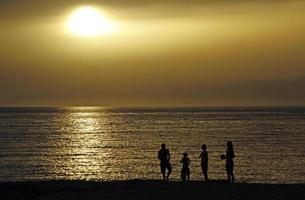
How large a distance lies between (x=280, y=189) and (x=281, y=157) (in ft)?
157

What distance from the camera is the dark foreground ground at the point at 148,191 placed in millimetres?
22594

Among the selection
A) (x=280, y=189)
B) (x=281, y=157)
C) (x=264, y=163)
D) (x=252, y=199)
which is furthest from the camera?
(x=281, y=157)

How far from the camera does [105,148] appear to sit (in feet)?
302

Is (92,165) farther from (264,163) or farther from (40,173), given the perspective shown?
(264,163)

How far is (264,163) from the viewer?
214 ft

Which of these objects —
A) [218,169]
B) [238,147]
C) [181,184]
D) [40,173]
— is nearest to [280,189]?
[181,184]

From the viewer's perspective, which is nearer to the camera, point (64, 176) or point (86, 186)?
point (86, 186)

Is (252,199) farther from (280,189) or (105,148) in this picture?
(105,148)

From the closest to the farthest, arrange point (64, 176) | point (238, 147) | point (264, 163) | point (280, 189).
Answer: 1. point (280, 189)
2. point (64, 176)
3. point (264, 163)
4. point (238, 147)

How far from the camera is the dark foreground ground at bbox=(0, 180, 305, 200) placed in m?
22.6

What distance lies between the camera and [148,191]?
2389 centimetres

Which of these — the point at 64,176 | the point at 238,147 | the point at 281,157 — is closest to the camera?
the point at 64,176

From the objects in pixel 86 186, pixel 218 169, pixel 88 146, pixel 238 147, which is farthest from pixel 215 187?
pixel 88 146

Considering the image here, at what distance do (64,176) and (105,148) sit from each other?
34.1 m
